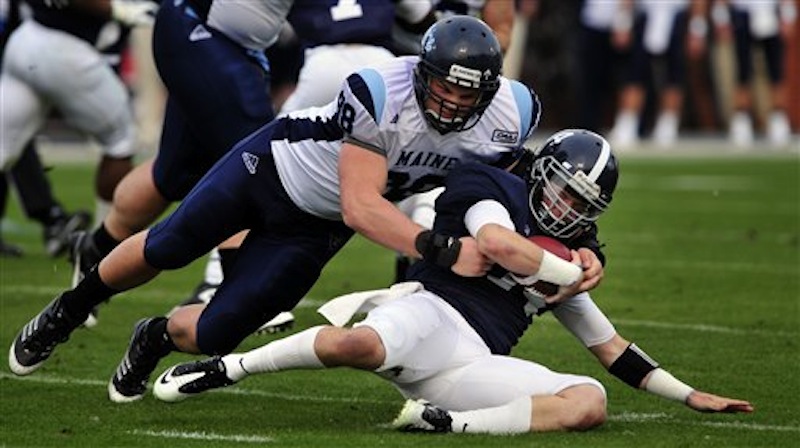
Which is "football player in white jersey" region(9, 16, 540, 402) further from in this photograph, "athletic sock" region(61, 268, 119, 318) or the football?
the football

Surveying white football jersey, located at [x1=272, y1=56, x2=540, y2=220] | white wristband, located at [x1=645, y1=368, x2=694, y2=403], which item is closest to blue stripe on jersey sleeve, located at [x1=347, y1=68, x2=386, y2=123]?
white football jersey, located at [x1=272, y1=56, x2=540, y2=220]

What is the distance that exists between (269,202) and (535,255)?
891 mm

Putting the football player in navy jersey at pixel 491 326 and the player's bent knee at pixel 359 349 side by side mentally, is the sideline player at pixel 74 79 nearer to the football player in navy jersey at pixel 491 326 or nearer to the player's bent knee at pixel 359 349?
the football player in navy jersey at pixel 491 326

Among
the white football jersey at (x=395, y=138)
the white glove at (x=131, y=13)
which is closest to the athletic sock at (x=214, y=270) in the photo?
the white football jersey at (x=395, y=138)

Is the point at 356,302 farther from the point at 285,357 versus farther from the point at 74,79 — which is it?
the point at 74,79

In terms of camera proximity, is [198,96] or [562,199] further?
[198,96]

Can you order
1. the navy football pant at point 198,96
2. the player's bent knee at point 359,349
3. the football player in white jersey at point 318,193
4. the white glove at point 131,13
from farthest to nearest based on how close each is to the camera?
the white glove at point 131,13 < the navy football pant at point 198,96 < the football player in white jersey at point 318,193 < the player's bent knee at point 359,349

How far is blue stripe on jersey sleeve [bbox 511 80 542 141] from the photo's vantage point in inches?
215

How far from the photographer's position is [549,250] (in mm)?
5152

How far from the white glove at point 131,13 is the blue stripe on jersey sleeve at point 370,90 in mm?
3308

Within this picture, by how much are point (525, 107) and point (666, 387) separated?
866mm

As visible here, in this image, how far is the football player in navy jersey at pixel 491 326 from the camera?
502 centimetres

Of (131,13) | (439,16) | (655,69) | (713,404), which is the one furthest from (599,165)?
(655,69)

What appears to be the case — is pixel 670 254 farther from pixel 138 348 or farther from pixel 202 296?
pixel 138 348
